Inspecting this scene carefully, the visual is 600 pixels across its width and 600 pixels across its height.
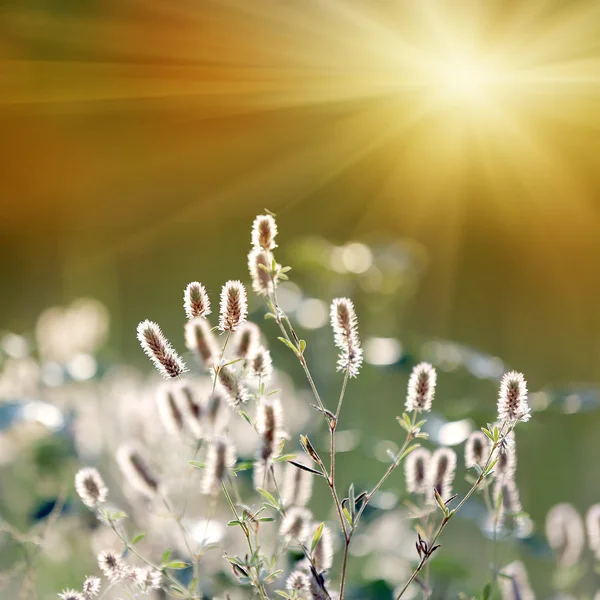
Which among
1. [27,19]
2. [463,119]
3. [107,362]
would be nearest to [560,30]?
[463,119]

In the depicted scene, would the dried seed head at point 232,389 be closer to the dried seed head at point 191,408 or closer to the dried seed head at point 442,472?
the dried seed head at point 191,408

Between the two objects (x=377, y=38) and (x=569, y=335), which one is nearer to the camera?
(x=377, y=38)

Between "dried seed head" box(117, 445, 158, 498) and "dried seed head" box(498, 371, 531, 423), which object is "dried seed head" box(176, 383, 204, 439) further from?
"dried seed head" box(498, 371, 531, 423)

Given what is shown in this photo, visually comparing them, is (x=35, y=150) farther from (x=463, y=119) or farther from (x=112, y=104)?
(x=463, y=119)

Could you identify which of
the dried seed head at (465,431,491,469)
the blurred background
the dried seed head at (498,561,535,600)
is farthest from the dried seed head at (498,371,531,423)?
the blurred background

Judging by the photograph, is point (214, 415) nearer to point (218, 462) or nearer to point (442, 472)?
point (218, 462)

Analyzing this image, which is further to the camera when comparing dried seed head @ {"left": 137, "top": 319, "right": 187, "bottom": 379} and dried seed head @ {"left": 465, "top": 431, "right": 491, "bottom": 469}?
dried seed head @ {"left": 465, "top": 431, "right": 491, "bottom": 469}

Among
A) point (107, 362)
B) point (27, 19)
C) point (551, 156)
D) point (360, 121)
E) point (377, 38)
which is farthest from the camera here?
point (27, 19)
